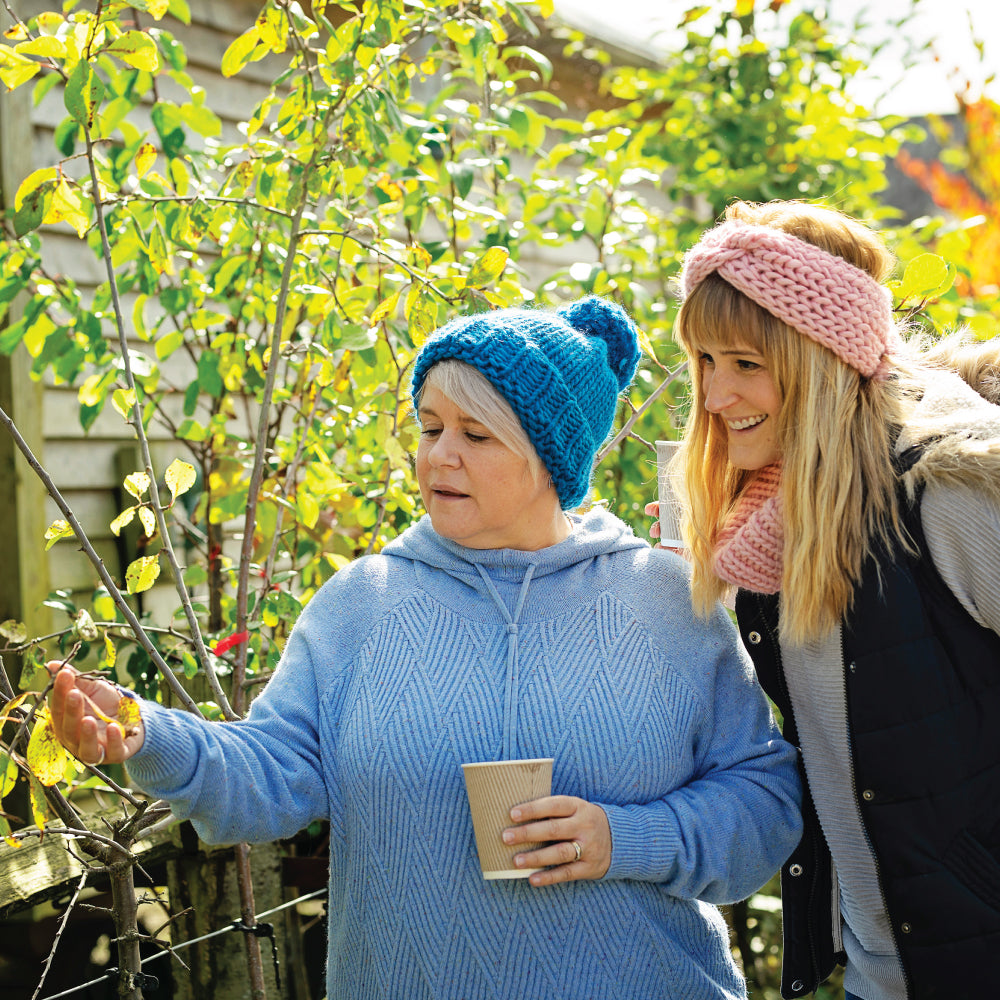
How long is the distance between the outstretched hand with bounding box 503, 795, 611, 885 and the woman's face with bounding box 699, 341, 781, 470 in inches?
22.0

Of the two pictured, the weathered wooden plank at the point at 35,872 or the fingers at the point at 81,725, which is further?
the weathered wooden plank at the point at 35,872

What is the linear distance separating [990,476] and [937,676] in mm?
271

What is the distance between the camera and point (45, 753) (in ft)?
3.59

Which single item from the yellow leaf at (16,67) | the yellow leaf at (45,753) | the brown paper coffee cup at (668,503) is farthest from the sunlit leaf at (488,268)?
the yellow leaf at (45,753)

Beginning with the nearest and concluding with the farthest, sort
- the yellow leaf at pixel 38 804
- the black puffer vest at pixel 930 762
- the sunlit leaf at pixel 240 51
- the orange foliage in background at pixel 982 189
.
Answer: the yellow leaf at pixel 38 804 → the black puffer vest at pixel 930 762 → the sunlit leaf at pixel 240 51 → the orange foliage in background at pixel 982 189

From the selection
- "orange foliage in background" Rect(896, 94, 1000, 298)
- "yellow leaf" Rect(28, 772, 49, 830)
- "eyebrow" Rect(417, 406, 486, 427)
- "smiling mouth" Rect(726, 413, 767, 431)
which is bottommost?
"yellow leaf" Rect(28, 772, 49, 830)

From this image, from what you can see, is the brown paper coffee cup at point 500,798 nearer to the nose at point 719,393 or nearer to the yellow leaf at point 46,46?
the nose at point 719,393

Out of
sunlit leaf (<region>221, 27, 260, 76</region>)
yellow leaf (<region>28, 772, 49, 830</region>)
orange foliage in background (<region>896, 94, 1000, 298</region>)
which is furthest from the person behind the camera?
orange foliage in background (<region>896, 94, 1000, 298</region>)

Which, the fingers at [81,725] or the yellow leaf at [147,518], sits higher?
the yellow leaf at [147,518]

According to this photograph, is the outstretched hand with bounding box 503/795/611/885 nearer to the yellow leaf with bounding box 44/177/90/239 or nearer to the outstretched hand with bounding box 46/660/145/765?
the outstretched hand with bounding box 46/660/145/765

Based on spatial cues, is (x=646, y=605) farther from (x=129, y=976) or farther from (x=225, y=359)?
(x=225, y=359)

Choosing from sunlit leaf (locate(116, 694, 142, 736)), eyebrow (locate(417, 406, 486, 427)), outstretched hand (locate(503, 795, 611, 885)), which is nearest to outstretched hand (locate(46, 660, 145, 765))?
sunlit leaf (locate(116, 694, 142, 736))

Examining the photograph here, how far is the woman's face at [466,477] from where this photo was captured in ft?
5.01

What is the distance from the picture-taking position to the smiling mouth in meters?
1.51
